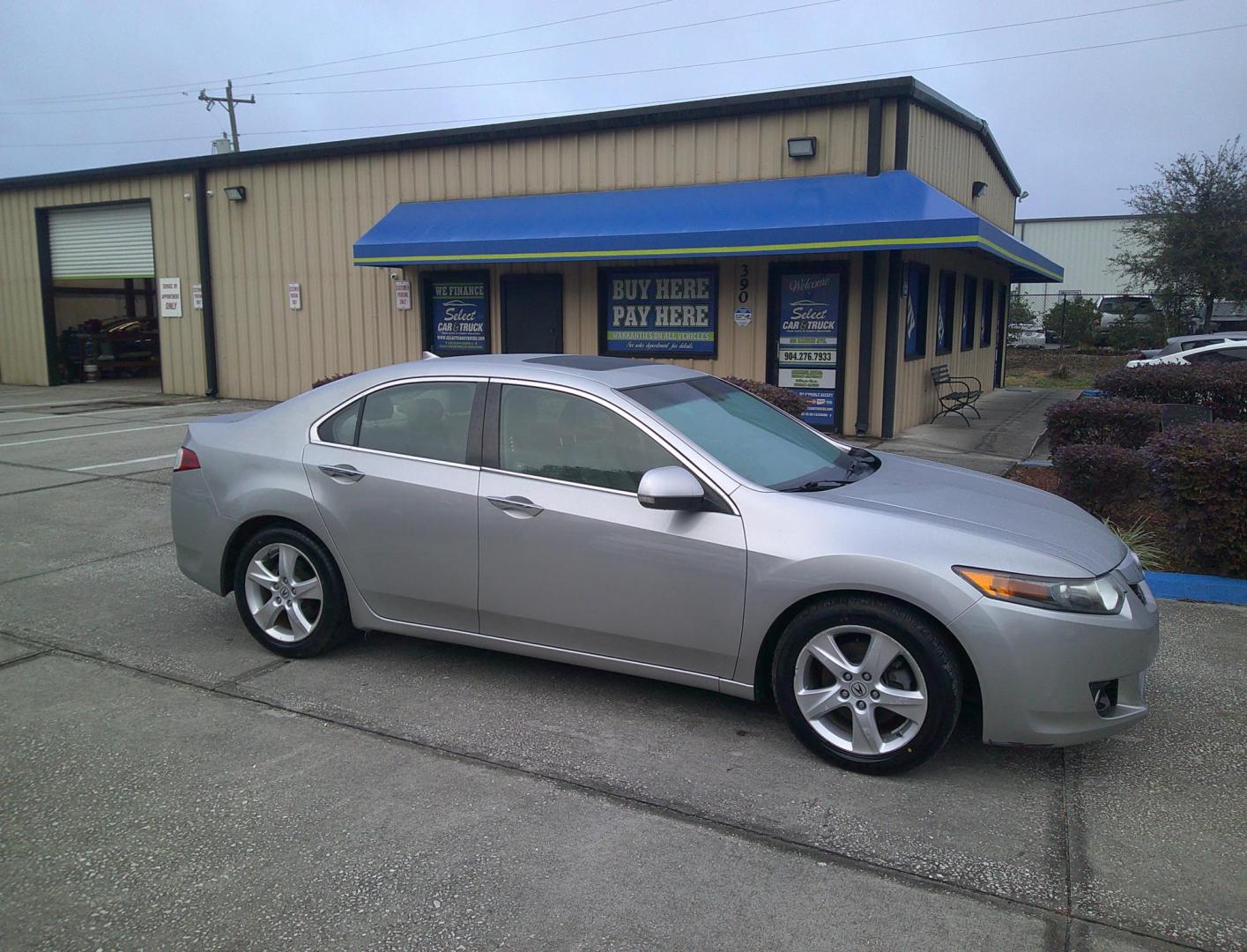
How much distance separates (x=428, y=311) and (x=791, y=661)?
13528mm

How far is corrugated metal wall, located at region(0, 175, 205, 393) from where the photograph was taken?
19.4 meters

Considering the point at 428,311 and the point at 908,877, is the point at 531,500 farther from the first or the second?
the point at 428,311

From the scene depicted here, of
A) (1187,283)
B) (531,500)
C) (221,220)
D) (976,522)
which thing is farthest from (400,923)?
(1187,283)

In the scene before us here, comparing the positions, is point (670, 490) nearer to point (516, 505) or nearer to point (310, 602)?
point (516, 505)

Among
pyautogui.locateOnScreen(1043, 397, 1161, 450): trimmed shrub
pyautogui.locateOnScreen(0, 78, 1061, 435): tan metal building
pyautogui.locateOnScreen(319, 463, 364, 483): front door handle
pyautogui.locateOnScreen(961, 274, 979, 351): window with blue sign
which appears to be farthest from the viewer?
pyautogui.locateOnScreen(961, 274, 979, 351): window with blue sign

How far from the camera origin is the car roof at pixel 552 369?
15.5 ft

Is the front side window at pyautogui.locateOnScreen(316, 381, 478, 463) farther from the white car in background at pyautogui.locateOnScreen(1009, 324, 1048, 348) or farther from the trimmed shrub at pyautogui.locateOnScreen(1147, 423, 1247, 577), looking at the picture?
the white car in background at pyautogui.locateOnScreen(1009, 324, 1048, 348)

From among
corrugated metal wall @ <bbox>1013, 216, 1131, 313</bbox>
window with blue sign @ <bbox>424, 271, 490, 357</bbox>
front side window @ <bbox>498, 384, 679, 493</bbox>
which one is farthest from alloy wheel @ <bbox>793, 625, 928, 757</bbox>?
corrugated metal wall @ <bbox>1013, 216, 1131, 313</bbox>

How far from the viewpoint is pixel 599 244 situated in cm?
1339

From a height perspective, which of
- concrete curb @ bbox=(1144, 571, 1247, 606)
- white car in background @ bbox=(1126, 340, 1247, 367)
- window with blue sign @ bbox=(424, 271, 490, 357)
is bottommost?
concrete curb @ bbox=(1144, 571, 1247, 606)

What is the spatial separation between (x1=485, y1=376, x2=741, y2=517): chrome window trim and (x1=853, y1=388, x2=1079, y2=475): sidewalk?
6.99 metres

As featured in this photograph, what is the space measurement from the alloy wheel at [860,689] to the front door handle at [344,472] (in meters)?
2.34

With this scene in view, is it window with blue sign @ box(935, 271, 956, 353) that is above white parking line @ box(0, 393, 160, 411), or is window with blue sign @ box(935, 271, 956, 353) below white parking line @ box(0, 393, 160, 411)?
above

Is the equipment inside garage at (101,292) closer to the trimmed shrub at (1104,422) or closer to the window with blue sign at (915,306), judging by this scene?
the window with blue sign at (915,306)
